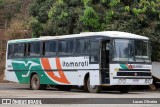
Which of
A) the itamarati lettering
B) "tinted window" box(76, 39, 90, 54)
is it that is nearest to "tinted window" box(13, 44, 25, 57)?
the itamarati lettering

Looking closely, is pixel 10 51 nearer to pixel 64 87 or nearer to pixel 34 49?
pixel 34 49

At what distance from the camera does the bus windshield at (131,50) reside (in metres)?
25.0

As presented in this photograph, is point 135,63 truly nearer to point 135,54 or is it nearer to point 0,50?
point 135,54

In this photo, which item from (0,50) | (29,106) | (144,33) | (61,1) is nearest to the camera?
(29,106)

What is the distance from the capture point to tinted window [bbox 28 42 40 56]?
29628mm

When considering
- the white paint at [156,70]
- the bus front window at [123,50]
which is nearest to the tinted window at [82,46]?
the bus front window at [123,50]

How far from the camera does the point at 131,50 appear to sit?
994 inches

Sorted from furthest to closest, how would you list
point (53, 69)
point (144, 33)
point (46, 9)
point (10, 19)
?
1. point (10, 19)
2. point (46, 9)
3. point (144, 33)
4. point (53, 69)

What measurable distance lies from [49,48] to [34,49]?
1.49 m

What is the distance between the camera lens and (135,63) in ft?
82.5

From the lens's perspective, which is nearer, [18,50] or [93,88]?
[93,88]

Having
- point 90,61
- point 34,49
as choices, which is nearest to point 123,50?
point 90,61

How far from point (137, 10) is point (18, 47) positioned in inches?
296

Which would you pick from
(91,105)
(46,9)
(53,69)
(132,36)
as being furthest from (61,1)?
(91,105)
